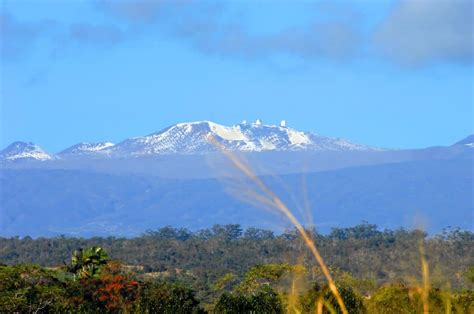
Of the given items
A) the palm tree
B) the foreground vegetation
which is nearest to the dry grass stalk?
the foreground vegetation

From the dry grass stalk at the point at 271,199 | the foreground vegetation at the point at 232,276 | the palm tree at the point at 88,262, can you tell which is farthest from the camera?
the palm tree at the point at 88,262

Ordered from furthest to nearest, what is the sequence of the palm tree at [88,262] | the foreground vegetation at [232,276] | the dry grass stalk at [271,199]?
the palm tree at [88,262], the foreground vegetation at [232,276], the dry grass stalk at [271,199]

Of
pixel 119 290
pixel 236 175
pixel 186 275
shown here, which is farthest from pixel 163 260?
pixel 236 175

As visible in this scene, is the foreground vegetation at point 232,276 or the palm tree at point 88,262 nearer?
the foreground vegetation at point 232,276

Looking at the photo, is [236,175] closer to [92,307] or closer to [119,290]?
[92,307]

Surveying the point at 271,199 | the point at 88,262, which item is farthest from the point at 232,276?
the point at 271,199

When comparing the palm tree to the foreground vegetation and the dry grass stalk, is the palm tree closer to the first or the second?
the foreground vegetation

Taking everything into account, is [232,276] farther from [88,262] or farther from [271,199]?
[271,199]

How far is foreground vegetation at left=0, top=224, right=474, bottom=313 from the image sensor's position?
17.6 meters

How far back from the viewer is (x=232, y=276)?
365 ft

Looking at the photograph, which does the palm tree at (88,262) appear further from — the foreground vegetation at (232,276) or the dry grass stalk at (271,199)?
the dry grass stalk at (271,199)

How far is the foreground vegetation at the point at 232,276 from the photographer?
17.6m

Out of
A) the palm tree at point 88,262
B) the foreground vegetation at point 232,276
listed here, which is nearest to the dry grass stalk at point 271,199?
the foreground vegetation at point 232,276

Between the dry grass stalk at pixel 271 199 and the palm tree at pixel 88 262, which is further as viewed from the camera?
the palm tree at pixel 88 262
